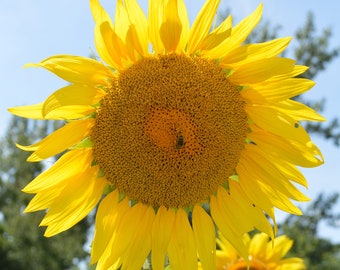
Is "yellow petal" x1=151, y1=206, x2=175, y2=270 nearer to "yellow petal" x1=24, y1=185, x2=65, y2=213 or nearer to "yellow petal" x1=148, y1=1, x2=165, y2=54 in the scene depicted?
"yellow petal" x1=24, y1=185, x2=65, y2=213

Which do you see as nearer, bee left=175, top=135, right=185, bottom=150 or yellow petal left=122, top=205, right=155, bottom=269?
bee left=175, top=135, right=185, bottom=150

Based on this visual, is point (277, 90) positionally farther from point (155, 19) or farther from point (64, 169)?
point (64, 169)

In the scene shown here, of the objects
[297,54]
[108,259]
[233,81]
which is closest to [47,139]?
[108,259]

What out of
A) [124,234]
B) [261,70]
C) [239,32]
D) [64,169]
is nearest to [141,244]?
[124,234]

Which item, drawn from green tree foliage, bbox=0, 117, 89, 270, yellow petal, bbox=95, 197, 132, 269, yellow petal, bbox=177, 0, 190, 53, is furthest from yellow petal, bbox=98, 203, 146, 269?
green tree foliage, bbox=0, 117, 89, 270

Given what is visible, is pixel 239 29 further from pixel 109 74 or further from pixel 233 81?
pixel 109 74

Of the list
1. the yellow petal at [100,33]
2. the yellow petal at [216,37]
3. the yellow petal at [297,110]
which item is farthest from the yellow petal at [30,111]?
the yellow petal at [297,110]
